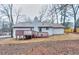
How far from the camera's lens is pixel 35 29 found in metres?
2.33

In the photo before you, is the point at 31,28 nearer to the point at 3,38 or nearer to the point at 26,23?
the point at 26,23

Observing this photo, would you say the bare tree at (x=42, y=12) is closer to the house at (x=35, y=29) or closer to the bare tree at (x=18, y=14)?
the house at (x=35, y=29)

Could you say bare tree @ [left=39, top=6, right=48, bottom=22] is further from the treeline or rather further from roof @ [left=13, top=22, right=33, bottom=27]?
roof @ [left=13, top=22, right=33, bottom=27]

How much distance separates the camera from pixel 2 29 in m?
2.31

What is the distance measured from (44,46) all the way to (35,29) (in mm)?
188

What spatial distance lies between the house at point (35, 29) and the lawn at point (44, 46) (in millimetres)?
49

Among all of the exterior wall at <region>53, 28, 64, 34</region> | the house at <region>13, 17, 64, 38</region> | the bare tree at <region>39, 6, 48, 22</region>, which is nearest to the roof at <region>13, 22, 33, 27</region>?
the house at <region>13, 17, 64, 38</region>

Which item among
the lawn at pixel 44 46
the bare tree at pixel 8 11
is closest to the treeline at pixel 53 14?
the bare tree at pixel 8 11

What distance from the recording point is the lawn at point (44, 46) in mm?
2316

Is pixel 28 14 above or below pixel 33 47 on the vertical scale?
above

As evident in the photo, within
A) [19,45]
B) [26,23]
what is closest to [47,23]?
[26,23]

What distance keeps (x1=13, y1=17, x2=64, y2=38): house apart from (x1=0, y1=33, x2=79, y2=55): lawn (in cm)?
5

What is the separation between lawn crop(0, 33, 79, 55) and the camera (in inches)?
91.2

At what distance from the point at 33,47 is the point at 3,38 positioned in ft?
1.00
